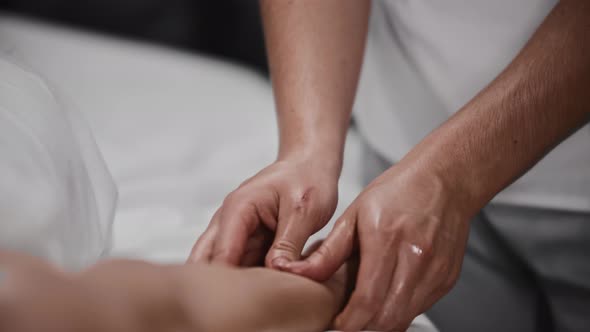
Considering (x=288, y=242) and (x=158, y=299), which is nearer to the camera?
(x=158, y=299)

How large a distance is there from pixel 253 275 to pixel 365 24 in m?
0.34

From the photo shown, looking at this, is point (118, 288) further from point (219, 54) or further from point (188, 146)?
point (219, 54)

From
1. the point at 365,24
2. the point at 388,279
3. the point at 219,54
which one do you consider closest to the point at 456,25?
the point at 365,24

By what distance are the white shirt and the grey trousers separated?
2 cm

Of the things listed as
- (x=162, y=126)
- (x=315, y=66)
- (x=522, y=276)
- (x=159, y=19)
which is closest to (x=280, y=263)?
(x=315, y=66)

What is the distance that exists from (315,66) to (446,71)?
143mm

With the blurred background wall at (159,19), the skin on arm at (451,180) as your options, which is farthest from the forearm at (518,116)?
the blurred background wall at (159,19)

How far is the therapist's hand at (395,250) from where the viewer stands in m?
0.42

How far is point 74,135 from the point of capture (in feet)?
1.47

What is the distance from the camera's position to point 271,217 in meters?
0.48

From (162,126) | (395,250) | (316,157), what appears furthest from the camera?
(162,126)

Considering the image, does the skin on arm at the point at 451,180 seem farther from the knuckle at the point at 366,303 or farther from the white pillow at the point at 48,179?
the white pillow at the point at 48,179

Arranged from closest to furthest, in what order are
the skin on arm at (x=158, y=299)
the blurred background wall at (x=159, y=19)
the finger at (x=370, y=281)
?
the skin on arm at (x=158, y=299), the finger at (x=370, y=281), the blurred background wall at (x=159, y=19)

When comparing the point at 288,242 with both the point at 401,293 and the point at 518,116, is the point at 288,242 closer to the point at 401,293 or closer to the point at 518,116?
the point at 401,293
